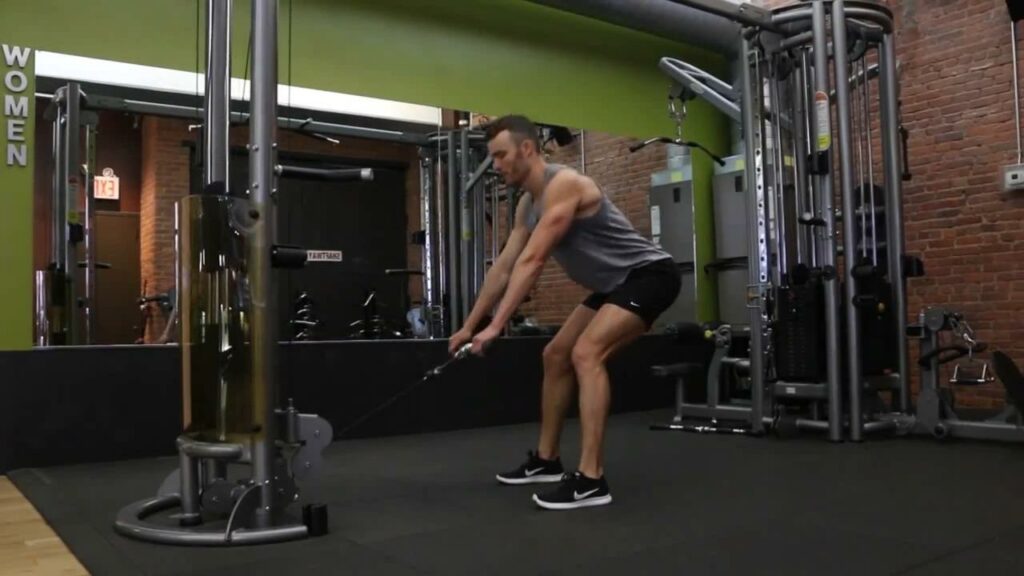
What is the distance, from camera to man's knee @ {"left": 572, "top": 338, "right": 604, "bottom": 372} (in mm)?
2639

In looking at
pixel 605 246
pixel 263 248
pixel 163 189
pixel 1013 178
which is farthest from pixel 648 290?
pixel 163 189

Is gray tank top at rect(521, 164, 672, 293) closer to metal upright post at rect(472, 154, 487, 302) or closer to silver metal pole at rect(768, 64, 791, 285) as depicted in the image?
silver metal pole at rect(768, 64, 791, 285)

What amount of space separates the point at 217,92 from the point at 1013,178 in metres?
4.52

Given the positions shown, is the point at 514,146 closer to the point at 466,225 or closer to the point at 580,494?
the point at 580,494

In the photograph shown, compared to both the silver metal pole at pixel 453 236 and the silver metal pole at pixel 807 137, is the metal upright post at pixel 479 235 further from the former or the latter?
the silver metal pole at pixel 807 137

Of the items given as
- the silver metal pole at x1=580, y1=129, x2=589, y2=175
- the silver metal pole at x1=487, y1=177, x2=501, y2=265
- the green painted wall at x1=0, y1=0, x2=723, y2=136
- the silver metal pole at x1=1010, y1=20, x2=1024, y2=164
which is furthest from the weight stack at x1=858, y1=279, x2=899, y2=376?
the silver metal pole at x1=580, y1=129, x2=589, y2=175

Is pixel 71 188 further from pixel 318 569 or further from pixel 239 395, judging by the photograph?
pixel 318 569

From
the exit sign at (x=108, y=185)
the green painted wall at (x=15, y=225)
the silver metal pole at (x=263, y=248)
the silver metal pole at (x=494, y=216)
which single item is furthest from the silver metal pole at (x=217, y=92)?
the exit sign at (x=108, y=185)

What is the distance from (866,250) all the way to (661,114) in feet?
7.40

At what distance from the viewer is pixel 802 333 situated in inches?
163

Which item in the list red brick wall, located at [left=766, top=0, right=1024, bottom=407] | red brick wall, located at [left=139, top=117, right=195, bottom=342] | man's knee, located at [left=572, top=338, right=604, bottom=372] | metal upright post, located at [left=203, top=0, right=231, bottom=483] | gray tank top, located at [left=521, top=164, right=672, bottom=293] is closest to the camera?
metal upright post, located at [left=203, top=0, right=231, bottom=483]

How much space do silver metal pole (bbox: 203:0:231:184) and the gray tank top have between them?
1.00 m

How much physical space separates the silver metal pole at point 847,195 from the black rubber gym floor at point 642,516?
0.43m

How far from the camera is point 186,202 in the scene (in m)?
2.30
